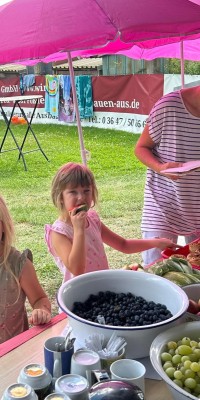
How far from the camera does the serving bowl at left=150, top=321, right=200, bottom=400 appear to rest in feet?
3.37

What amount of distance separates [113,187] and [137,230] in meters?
1.76

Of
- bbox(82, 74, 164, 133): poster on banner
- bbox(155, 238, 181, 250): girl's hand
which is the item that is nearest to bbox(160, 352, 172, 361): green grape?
bbox(155, 238, 181, 250): girl's hand

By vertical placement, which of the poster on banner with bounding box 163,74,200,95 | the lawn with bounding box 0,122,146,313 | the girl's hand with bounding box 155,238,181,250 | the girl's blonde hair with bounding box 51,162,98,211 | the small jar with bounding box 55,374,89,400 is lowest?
the lawn with bounding box 0,122,146,313

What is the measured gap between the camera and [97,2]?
1740 millimetres

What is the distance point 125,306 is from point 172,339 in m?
0.20

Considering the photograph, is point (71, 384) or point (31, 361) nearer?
point (71, 384)

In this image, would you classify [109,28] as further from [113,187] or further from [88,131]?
[88,131]

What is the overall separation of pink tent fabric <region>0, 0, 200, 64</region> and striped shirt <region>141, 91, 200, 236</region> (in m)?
0.44

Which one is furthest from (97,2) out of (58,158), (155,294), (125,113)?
(125,113)

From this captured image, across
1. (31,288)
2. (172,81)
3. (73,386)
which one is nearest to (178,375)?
(73,386)

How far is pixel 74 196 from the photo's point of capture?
6.47 ft

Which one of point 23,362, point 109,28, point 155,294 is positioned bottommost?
Answer: point 23,362

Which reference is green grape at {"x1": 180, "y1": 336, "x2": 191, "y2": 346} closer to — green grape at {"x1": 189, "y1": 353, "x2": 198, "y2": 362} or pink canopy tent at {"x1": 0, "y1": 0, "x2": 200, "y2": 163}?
green grape at {"x1": 189, "y1": 353, "x2": 198, "y2": 362}

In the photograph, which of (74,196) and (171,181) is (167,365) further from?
(171,181)
